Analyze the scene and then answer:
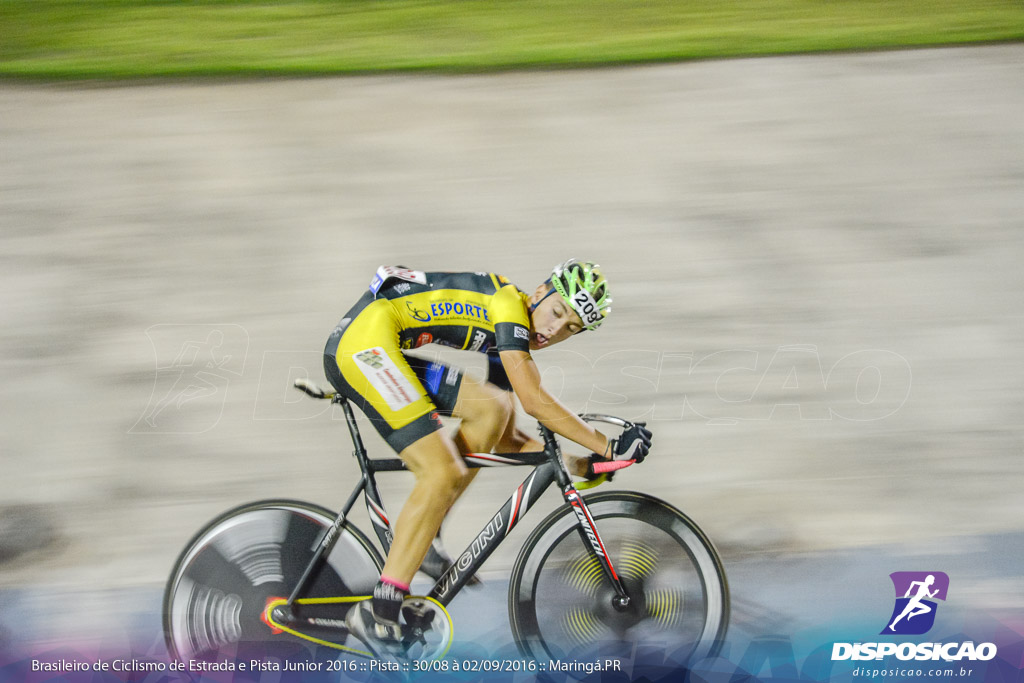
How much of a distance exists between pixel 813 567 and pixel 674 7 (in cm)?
646

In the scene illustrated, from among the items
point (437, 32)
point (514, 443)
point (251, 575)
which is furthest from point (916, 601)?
point (437, 32)

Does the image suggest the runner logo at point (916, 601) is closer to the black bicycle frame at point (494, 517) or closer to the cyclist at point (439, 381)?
the black bicycle frame at point (494, 517)

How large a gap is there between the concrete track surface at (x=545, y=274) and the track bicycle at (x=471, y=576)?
612mm

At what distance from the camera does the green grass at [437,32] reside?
7.41 metres

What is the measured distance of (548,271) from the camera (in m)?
5.51

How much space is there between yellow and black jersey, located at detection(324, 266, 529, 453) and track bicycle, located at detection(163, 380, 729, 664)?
0.18 metres

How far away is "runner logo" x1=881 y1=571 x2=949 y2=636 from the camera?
3.31 metres

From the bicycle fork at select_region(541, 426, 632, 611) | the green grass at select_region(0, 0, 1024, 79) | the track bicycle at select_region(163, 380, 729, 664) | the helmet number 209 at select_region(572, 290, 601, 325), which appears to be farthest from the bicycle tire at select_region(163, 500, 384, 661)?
the green grass at select_region(0, 0, 1024, 79)

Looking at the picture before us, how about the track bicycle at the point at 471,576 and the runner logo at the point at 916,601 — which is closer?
the track bicycle at the point at 471,576

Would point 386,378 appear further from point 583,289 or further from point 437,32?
point 437,32

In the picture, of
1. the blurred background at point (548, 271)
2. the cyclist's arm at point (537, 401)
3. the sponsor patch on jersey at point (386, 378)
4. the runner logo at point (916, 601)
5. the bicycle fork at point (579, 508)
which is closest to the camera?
the cyclist's arm at point (537, 401)

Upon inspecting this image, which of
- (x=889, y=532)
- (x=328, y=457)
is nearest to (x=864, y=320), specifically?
(x=889, y=532)

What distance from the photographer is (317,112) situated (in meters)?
6.84

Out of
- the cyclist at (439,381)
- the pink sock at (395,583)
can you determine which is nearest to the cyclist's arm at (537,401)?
the cyclist at (439,381)
